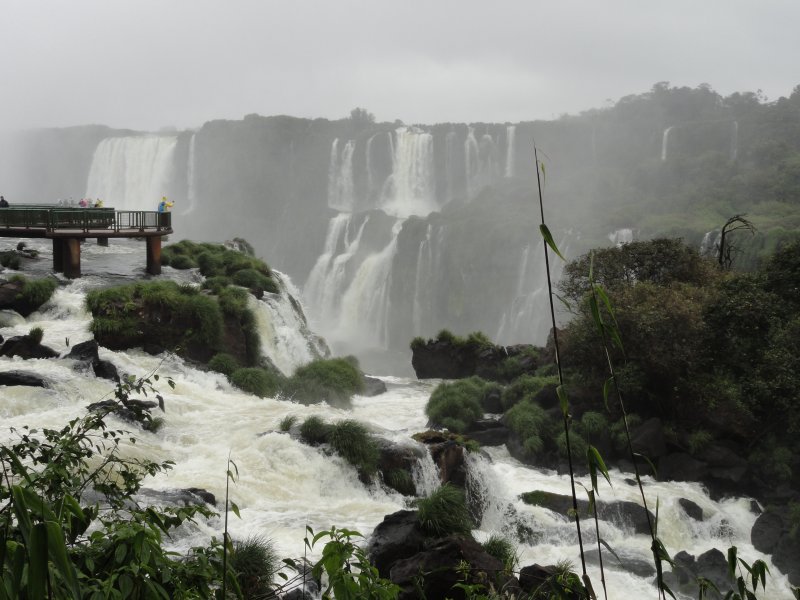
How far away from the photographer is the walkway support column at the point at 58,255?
71.7ft

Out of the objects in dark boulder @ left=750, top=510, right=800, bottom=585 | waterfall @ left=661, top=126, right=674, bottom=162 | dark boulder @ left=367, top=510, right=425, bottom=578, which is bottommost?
dark boulder @ left=750, top=510, right=800, bottom=585

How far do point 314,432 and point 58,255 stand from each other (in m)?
12.8

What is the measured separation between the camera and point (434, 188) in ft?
218

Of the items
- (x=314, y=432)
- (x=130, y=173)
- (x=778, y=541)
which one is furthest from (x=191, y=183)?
(x=778, y=541)

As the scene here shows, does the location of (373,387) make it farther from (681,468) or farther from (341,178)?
(341,178)

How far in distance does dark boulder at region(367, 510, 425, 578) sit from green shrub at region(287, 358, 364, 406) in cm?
948

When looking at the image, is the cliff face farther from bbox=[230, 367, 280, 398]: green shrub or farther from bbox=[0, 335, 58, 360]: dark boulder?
bbox=[0, 335, 58, 360]: dark boulder

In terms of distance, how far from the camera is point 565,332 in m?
20.7

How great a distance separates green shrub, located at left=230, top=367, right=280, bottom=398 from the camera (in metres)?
18.2

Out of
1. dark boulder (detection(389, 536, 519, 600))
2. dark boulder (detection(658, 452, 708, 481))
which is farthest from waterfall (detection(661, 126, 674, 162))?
dark boulder (detection(389, 536, 519, 600))

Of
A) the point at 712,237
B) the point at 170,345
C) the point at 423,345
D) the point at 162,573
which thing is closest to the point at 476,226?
the point at 712,237

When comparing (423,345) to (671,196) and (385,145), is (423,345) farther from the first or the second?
(385,145)

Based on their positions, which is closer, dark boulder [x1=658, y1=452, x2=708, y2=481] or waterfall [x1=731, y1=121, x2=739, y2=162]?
dark boulder [x1=658, y1=452, x2=708, y2=481]

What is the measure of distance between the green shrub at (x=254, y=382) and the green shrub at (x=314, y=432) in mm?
4607
